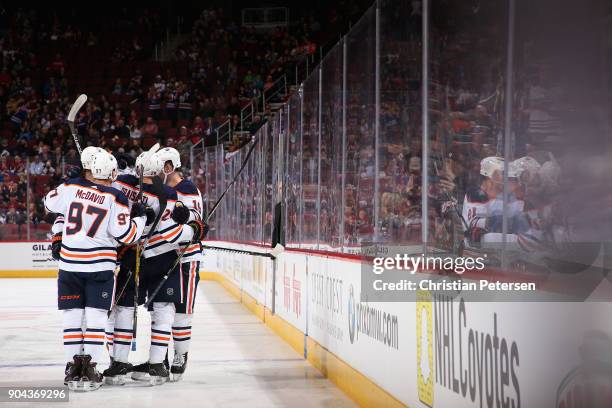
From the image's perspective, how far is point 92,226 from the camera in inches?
216

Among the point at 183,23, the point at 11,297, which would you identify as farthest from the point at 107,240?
the point at 183,23

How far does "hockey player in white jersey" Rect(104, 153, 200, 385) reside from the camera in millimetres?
5832

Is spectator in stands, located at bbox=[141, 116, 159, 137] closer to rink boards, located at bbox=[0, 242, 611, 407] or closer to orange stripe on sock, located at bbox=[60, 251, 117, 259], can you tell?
rink boards, located at bbox=[0, 242, 611, 407]

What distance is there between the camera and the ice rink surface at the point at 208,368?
17.2 ft

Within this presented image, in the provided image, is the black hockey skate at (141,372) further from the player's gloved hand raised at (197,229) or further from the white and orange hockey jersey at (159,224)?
the player's gloved hand raised at (197,229)

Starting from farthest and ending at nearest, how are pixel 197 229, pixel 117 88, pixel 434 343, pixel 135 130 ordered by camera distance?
pixel 117 88 → pixel 135 130 → pixel 197 229 → pixel 434 343

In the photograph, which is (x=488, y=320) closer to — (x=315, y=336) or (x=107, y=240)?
(x=107, y=240)

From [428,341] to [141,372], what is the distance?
273 centimetres

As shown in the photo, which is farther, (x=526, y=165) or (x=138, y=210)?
(x=138, y=210)

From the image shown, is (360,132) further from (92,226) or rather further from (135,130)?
(135,130)

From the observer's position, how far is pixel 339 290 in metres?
5.75

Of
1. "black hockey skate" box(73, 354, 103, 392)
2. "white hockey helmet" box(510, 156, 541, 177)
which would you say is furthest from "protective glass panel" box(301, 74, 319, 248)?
"white hockey helmet" box(510, 156, 541, 177)

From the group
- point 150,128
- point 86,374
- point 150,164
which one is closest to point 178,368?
point 86,374

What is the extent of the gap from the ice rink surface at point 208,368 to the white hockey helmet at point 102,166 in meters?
1.34
